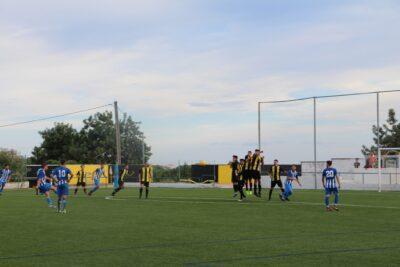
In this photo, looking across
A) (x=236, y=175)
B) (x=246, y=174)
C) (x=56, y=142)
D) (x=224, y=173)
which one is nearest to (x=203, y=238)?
(x=246, y=174)

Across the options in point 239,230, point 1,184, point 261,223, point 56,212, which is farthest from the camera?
point 1,184

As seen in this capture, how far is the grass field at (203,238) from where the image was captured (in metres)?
10.9

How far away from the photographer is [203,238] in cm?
1391

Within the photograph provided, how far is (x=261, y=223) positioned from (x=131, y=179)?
44226 mm

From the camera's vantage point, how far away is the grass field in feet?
35.7

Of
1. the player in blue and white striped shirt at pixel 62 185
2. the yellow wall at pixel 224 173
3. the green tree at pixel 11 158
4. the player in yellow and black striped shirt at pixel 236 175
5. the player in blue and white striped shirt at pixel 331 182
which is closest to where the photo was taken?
the player in blue and white striped shirt at pixel 62 185

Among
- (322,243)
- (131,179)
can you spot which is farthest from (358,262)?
(131,179)

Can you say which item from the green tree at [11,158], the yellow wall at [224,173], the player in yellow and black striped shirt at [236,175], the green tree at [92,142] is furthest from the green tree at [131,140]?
the player in yellow and black striped shirt at [236,175]

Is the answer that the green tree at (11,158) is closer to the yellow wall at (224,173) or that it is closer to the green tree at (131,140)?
the green tree at (131,140)

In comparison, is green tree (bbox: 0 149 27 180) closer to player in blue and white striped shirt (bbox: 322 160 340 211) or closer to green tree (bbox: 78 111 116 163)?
green tree (bbox: 78 111 116 163)

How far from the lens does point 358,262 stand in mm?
10398

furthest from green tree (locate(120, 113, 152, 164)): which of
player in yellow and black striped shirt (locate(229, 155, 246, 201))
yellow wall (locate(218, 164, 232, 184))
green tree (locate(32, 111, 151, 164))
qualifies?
player in yellow and black striped shirt (locate(229, 155, 246, 201))

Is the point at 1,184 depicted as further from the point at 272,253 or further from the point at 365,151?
the point at 272,253

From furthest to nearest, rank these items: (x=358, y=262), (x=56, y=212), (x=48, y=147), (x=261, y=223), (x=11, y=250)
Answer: (x=48, y=147) < (x=56, y=212) < (x=261, y=223) < (x=11, y=250) < (x=358, y=262)
